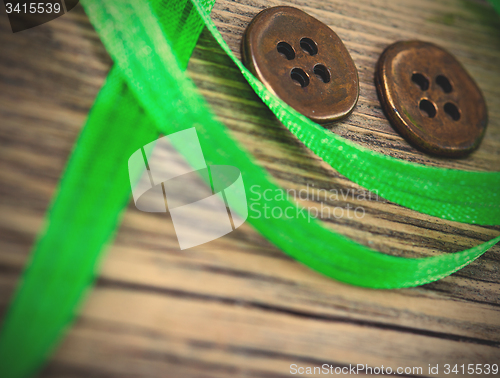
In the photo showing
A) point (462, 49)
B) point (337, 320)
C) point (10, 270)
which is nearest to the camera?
point (10, 270)

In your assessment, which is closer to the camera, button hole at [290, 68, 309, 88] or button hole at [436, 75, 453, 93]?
button hole at [290, 68, 309, 88]

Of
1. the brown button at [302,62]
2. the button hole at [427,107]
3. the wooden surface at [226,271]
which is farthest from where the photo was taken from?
the button hole at [427,107]

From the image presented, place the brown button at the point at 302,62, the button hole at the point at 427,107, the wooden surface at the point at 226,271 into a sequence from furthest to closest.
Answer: the button hole at the point at 427,107 → the brown button at the point at 302,62 → the wooden surface at the point at 226,271

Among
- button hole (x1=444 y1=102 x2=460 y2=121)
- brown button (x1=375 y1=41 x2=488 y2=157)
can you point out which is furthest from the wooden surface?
button hole (x1=444 y1=102 x2=460 y2=121)

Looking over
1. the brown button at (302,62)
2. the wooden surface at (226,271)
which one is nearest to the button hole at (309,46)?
the brown button at (302,62)

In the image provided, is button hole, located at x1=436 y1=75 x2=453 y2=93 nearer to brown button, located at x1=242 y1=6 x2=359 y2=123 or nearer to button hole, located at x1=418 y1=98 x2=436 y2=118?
button hole, located at x1=418 y1=98 x2=436 y2=118

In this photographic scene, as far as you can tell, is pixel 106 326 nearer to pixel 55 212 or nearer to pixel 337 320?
pixel 55 212

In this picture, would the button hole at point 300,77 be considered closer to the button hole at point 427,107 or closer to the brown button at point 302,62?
the brown button at point 302,62

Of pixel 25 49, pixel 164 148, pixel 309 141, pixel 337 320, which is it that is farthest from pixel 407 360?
pixel 25 49
